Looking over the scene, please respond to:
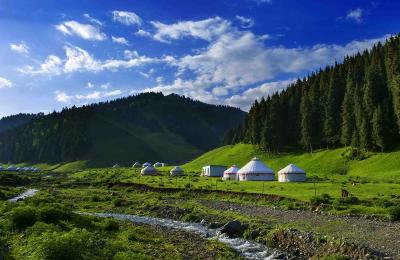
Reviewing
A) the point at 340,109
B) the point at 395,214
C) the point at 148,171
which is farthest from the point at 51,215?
the point at 340,109

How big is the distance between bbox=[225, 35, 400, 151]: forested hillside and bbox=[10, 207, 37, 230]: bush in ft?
251

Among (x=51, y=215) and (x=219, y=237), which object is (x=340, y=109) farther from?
(x=51, y=215)

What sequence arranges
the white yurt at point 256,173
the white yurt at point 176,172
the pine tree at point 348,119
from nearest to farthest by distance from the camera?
the white yurt at point 256,173
the pine tree at point 348,119
the white yurt at point 176,172

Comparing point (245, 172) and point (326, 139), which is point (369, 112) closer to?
point (326, 139)

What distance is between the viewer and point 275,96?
140 meters

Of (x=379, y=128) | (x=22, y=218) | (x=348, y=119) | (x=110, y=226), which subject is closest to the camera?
(x=22, y=218)

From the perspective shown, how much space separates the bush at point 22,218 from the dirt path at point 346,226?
1786 cm

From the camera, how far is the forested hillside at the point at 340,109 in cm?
9244

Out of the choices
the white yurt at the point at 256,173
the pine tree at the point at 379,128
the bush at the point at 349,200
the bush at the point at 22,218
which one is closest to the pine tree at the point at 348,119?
the pine tree at the point at 379,128

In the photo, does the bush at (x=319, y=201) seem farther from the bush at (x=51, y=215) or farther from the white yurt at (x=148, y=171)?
the white yurt at (x=148, y=171)

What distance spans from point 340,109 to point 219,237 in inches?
3426

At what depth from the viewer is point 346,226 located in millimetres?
30469

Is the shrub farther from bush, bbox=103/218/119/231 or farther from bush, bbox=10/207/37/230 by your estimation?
bush, bbox=10/207/37/230

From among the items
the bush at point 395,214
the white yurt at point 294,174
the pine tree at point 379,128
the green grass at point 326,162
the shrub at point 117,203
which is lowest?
the shrub at point 117,203
